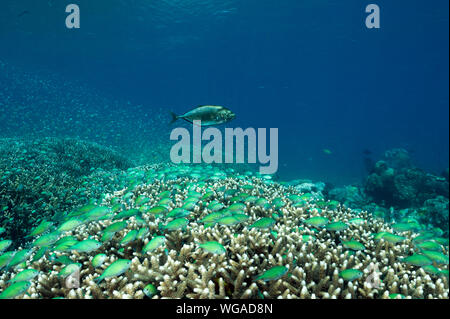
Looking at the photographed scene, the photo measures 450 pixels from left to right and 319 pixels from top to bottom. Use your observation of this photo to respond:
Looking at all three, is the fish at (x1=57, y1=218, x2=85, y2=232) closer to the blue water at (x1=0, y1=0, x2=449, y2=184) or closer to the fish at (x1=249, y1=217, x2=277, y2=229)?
the fish at (x1=249, y1=217, x2=277, y2=229)

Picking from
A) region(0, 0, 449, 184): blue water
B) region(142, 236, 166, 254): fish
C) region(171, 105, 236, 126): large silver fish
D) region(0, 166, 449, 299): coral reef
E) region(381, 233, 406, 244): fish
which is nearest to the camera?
region(0, 166, 449, 299): coral reef

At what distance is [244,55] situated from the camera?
2359 inches

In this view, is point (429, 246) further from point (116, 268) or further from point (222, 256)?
point (116, 268)

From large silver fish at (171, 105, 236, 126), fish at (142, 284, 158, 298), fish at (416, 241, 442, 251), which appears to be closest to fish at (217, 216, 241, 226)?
fish at (142, 284, 158, 298)

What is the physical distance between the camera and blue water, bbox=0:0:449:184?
108 feet

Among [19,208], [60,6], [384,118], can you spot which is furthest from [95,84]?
[384,118]

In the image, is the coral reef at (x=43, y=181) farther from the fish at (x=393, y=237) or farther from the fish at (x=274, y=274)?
the fish at (x=393, y=237)

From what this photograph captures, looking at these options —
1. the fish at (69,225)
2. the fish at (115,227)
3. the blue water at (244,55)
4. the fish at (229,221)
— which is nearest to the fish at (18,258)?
the fish at (69,225)

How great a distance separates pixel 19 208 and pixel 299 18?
139 feet

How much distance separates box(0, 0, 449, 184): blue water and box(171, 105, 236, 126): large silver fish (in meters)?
17.3

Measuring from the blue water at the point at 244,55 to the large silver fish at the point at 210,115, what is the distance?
56.7ft

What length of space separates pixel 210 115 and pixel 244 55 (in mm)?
60149

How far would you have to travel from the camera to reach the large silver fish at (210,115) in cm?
529
